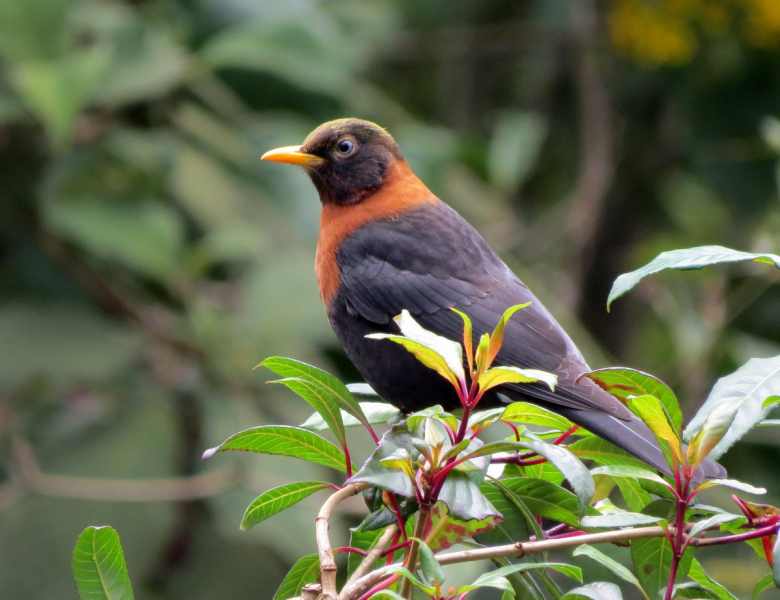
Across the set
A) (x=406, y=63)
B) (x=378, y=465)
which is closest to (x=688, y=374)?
(x=378, y=465)

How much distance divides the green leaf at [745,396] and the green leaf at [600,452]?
12.1 inches

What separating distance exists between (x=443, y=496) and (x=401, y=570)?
0.59 ft

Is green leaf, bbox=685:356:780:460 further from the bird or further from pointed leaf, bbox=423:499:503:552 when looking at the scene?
the bird

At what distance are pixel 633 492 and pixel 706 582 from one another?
0.91ft

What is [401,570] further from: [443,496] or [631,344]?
[631,344]

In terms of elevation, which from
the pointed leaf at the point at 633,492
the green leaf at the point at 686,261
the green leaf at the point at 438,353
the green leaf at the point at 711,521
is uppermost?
the green leaf at the point at 686,261

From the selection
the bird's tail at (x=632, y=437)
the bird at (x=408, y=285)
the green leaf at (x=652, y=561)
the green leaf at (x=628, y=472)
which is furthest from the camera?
the bird at (x=408, y=285)

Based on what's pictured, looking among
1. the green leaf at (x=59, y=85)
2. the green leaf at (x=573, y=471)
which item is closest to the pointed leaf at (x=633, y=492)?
the green leaf at (x=573, y=471)

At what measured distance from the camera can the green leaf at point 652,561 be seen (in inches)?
73.5

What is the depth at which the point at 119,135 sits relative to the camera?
16.8 feet

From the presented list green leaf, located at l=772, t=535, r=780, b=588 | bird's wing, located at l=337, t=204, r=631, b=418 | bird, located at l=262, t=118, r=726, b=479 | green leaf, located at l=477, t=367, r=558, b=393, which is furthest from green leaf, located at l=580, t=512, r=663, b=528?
bird's wing, located at l=337, t=204, r=631, b=418

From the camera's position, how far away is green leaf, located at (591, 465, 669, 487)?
1765 millimetres

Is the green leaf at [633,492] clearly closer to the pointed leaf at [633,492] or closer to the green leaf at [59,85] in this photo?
the pointed leaf at [633,492]

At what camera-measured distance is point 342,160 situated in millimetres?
3936
